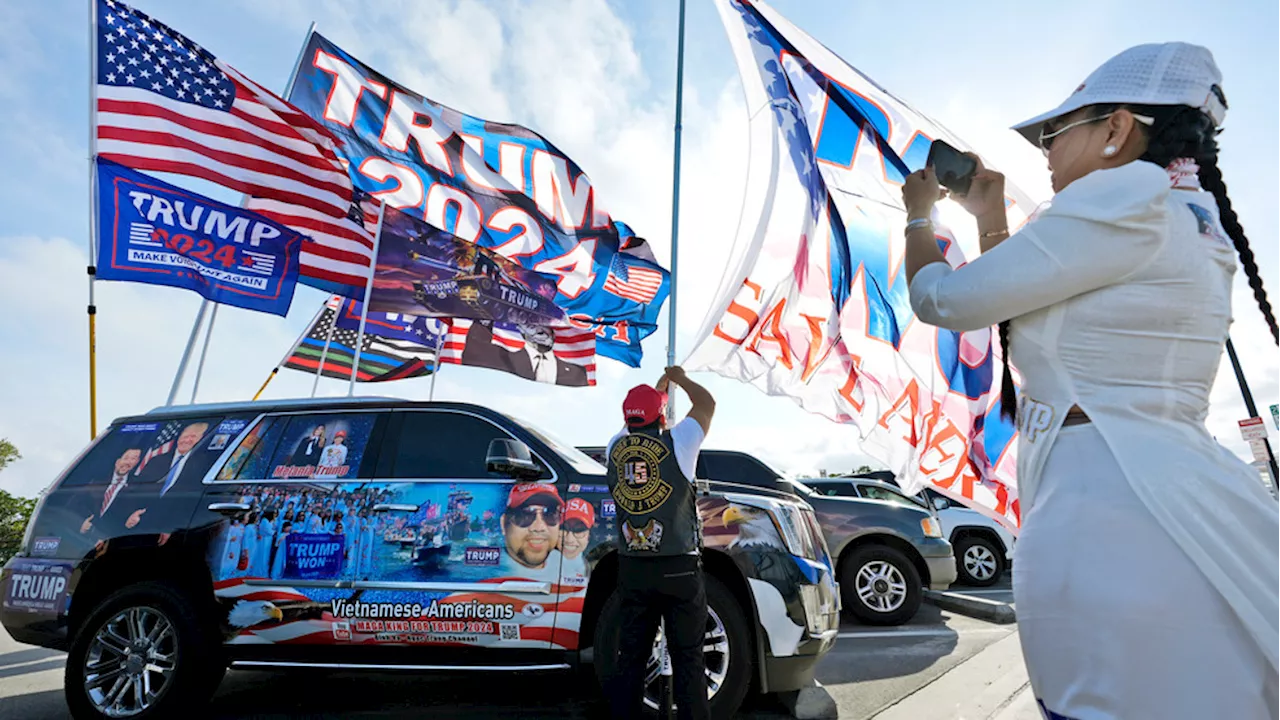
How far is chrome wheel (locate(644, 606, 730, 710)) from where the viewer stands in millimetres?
4109

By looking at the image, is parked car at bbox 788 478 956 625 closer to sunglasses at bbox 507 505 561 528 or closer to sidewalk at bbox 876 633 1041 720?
sidewalk at bbox 876 633 1041 720

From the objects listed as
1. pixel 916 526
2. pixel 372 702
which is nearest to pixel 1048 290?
pixel 372 702

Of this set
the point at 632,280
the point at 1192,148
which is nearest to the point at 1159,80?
the point at 1192,148

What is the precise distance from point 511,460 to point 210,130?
6170 millimetres

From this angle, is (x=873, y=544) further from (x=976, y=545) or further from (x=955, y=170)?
(x=955, y=170)

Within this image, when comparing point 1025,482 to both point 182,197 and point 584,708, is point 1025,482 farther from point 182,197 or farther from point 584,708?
point 182,197

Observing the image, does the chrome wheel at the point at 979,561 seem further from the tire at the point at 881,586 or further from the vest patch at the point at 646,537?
the vest patch at the point at 646,537

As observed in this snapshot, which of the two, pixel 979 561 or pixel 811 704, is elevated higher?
pixel 979 561

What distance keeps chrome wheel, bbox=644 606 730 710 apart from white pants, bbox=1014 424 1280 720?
10.3 ft

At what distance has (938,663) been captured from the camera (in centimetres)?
591

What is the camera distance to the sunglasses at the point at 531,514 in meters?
4.45

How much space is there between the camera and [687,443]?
3.71m

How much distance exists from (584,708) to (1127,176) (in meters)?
4.53

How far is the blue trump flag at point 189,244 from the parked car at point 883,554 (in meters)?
6.52
